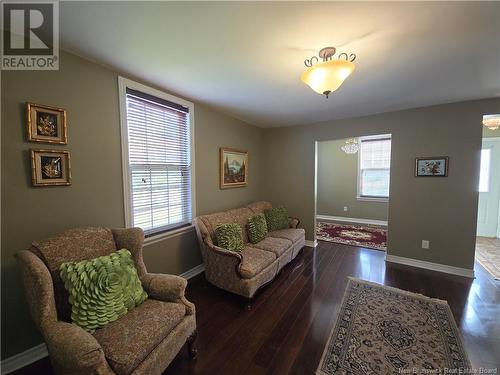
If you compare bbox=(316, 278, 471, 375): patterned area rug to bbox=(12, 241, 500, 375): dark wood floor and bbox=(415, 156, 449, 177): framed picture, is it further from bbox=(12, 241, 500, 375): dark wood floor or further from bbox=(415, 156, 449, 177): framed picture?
bbox=(415, 156, 449, 177): framed picture

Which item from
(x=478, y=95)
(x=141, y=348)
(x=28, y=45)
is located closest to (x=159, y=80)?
(x=28, y=45)

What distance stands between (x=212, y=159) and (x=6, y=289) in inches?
97.0

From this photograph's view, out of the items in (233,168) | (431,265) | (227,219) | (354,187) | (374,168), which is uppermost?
(374,168)

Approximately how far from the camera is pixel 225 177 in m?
3.50

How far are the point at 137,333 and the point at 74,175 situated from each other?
A: 4.75ft

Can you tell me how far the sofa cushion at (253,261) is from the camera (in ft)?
7.45

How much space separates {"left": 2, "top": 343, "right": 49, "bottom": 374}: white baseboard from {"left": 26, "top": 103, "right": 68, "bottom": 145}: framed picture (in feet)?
5.50

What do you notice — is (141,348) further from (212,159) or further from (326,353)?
(212,159)

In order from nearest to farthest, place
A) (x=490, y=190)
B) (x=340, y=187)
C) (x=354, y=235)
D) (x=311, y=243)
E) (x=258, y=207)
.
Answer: (x=258, y=207) → (x=311, y=243) → (x=490, y=190) → (x=354, y=235) → (x=340, y=187)

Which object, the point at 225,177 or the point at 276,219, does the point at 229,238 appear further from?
the point at 276,219

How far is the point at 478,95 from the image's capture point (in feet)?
8.71

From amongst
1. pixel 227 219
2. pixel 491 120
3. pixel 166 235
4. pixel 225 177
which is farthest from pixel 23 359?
pixel 491 120

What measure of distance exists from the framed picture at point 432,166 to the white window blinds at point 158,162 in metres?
3.63

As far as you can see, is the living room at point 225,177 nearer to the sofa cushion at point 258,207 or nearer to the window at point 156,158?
the window at point 156,158
